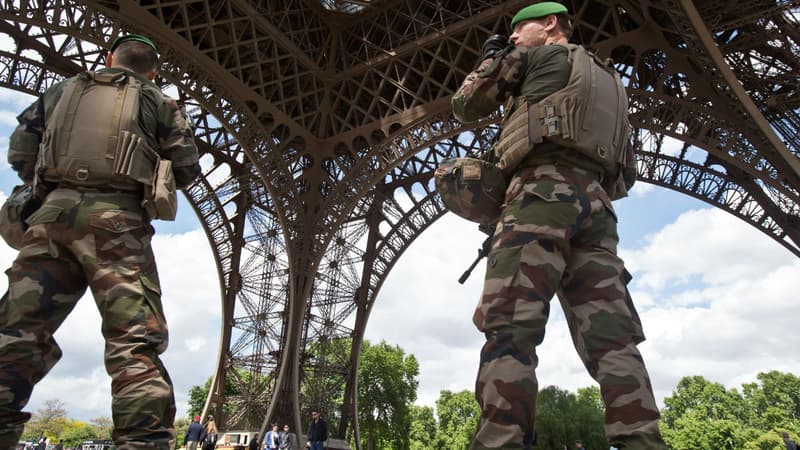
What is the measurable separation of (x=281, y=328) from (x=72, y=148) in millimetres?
15255

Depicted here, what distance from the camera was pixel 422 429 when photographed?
50.3m

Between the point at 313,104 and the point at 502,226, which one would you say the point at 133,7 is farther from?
the point at 502,226

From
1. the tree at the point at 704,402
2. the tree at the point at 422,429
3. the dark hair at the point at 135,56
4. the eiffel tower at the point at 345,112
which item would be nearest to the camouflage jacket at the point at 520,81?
the dark hair at the point at 135,56

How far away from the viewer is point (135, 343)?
218 centimetres

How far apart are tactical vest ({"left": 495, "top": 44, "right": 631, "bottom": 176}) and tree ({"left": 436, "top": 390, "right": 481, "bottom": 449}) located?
46.2 m

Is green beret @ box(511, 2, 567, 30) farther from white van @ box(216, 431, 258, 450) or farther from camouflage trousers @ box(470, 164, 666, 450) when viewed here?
white van @ box(216, 431, 258, 450)

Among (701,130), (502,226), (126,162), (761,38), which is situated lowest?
(502,226)

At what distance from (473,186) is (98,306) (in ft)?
4.83

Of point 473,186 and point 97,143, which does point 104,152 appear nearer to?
point 97,143

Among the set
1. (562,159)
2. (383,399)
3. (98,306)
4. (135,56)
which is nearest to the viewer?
(98,306)

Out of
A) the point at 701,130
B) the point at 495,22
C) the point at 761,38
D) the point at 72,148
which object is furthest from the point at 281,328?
the point at 72,148

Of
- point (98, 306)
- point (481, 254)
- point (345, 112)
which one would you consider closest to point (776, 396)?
point (345, 112)

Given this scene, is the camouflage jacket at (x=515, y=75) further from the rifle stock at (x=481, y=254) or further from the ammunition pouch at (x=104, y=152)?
the ammunition pouch at (x=104, y=152)

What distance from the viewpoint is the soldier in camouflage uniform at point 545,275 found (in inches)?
76.3
